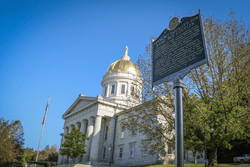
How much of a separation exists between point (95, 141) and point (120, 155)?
17.8 ft

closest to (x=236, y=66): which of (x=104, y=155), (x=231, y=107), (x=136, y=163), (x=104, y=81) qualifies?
(x=231, y=107)

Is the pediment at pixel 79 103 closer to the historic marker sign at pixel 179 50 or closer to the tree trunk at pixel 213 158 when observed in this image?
the tree trunk at pixel 213 158

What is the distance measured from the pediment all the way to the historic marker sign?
35.9 metres

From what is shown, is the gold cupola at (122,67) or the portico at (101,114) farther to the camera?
the gold cupola at (122,67)

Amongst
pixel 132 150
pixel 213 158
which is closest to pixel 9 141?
pixel 132 150

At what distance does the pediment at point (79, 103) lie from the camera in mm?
45812

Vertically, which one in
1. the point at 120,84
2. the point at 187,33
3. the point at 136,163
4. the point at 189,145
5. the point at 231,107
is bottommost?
the point at 136,163

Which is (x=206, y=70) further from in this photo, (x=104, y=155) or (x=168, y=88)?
(x=104, y=155)

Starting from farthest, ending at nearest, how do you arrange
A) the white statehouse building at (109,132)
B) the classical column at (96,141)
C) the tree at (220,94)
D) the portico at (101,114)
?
the portico at (101,114) → the classical column at (96,141) → the white statehouse building at (109,132) → the tree at (220,94)

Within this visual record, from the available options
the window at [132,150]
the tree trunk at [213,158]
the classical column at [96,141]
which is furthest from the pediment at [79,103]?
the tree trunk at [213,158]

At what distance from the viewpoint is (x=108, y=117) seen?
144ft

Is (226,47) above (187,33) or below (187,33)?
above

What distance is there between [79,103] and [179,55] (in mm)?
44701

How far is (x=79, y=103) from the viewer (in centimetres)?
5025
